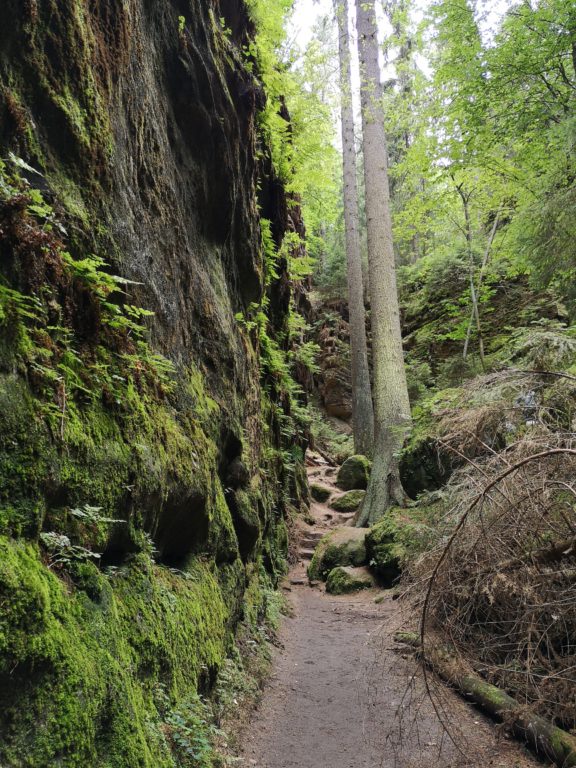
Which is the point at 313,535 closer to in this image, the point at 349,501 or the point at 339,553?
the point at 349,501

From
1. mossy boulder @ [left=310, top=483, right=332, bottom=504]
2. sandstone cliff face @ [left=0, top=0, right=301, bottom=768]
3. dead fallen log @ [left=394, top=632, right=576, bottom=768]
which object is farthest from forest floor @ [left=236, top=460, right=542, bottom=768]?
mossy boulder @ [left=310, top=483, right=332, bottom=504]

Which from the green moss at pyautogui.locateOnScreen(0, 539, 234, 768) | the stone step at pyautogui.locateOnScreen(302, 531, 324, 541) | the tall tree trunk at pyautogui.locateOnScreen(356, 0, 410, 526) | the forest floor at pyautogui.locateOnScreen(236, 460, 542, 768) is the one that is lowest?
the forest floor at pyautogui.locateOnScreen(236, 460, 542, 768)

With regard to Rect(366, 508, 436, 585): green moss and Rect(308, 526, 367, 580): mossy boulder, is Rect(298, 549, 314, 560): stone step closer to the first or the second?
Rect(308, 526, 367, 580): mossy boulder

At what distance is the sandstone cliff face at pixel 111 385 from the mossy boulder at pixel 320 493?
1028cm

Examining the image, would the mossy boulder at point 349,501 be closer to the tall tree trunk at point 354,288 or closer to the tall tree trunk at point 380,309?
the tall tree trunk at point 354,288

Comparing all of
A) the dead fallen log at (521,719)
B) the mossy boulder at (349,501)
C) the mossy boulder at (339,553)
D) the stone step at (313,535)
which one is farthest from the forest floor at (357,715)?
the mossy boulder at (349,501)

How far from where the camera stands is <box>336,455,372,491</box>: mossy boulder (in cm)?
1667

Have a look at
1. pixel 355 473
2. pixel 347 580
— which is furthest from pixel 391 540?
pixel 355 473

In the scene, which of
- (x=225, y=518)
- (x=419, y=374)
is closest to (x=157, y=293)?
(x=225, y=518)

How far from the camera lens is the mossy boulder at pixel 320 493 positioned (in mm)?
16828

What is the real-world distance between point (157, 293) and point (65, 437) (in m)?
2.21

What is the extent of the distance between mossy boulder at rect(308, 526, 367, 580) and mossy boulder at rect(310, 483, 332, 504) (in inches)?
215

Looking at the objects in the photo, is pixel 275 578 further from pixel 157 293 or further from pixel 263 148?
pixel 263 148

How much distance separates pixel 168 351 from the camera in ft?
16.0
